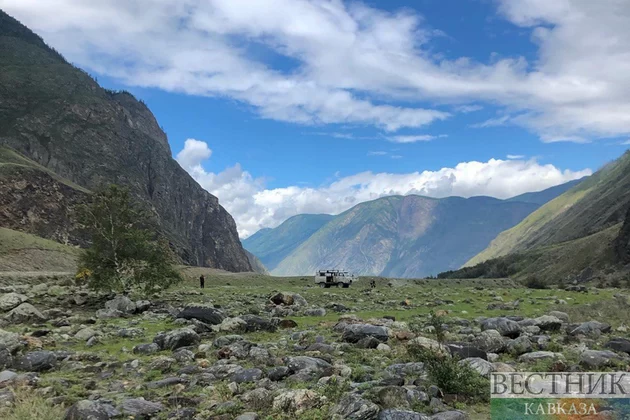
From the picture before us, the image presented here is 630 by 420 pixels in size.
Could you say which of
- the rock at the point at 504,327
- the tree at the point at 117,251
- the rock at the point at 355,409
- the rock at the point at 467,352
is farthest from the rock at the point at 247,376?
the tree at the point at 117,251

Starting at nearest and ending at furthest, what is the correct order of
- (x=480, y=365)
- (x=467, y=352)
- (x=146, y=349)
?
1. (x=480, y=365)
2. (x=467, y=352)
3. (x=146, y=349)

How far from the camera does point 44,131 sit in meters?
164

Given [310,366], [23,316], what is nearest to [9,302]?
[23,316]

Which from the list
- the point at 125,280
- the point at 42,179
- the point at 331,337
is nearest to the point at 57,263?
the point at 125,280

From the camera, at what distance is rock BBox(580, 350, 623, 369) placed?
10695 mm

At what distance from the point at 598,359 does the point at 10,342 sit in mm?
16746

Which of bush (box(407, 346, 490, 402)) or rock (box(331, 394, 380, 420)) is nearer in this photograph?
rock (box(331, 394, 380, 420))

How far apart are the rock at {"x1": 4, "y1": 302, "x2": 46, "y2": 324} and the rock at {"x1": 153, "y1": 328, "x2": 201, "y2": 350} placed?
31.5 feet

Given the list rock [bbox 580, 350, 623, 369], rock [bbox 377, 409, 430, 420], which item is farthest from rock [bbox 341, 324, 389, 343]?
rock [bbox 377, 409, 430, 420]

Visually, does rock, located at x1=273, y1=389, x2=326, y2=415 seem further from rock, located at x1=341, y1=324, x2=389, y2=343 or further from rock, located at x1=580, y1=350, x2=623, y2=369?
rock, located at x1=580, y1=350, x2=623, y2=369

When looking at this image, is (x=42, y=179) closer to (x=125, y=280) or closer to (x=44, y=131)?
(x=44, y=131)

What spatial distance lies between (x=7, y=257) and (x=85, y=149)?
12127cm

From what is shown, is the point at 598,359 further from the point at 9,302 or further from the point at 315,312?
the point at 9,302

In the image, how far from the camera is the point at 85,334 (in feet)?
56.1
